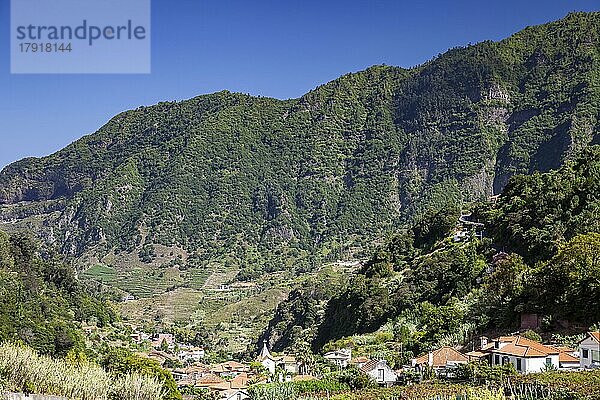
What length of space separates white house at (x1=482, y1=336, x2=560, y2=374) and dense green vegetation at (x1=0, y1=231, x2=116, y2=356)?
24515 mm

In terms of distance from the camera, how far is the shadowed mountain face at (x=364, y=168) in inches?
6240

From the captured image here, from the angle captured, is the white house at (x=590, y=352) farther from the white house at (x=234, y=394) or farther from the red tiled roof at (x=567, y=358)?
the white house at (x=234, y=394)

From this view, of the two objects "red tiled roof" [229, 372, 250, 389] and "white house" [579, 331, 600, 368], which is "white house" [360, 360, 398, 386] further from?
"red tiled roof" [229, 372, 250, 389]

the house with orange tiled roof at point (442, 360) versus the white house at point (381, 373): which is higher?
the house with orange tiled roof at point (442, 360)

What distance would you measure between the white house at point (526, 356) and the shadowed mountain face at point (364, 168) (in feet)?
401

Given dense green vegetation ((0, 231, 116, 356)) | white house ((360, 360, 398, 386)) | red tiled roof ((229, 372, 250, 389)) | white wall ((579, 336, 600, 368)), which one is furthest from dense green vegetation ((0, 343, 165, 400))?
white wall ((579, 336, 600, 368))

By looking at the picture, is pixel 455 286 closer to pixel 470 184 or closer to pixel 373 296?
pixel 373 296

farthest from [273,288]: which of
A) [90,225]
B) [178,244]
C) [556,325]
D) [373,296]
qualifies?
[556,325]

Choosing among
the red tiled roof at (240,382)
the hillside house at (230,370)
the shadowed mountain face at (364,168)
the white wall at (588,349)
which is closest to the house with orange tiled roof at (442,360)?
the white wall at (588,349)

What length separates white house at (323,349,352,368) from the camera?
38.3m

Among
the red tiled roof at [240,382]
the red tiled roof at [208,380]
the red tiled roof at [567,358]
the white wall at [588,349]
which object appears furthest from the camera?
the red tiled roof at [208,380]

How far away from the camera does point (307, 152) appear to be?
641 ft

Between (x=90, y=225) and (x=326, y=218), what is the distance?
2272 inches

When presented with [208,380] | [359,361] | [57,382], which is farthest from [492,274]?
[57,382]
